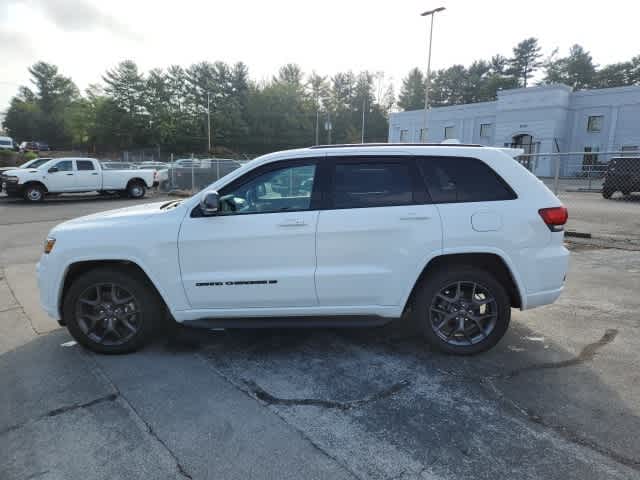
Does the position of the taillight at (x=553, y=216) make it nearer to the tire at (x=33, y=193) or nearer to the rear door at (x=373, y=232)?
the rear door at (x=373, y=232)

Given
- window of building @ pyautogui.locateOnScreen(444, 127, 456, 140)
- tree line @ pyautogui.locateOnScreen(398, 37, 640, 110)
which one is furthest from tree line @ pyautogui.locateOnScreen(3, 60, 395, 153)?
window of building @ pyautogui.locateOnScreen(444, 127, 456, 140)

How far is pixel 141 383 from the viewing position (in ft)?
10.6

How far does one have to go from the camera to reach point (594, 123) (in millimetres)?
35281

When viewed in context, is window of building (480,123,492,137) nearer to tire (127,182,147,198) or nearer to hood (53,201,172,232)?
tire (127,182,147,198)

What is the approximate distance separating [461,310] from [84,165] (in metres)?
18.7

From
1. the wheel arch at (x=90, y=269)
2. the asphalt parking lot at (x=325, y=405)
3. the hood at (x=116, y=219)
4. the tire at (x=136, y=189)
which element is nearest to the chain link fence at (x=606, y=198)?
the asphalt parking lot at (x=325, y=405)

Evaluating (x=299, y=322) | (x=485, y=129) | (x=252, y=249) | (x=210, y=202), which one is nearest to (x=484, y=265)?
(x=299, y=322)

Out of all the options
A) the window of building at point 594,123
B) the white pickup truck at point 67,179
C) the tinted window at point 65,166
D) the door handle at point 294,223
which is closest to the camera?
the door handle at point 294,223

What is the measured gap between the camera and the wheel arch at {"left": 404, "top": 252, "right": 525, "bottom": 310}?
11.5 ft

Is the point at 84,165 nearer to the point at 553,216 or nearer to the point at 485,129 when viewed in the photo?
the point at 553,216

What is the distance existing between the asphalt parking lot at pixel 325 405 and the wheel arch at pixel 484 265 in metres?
0.56

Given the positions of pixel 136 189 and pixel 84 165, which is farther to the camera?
pixel 136 189

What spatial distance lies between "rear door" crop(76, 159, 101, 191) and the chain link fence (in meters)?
17.2

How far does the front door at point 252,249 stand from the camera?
3434 millimetres
